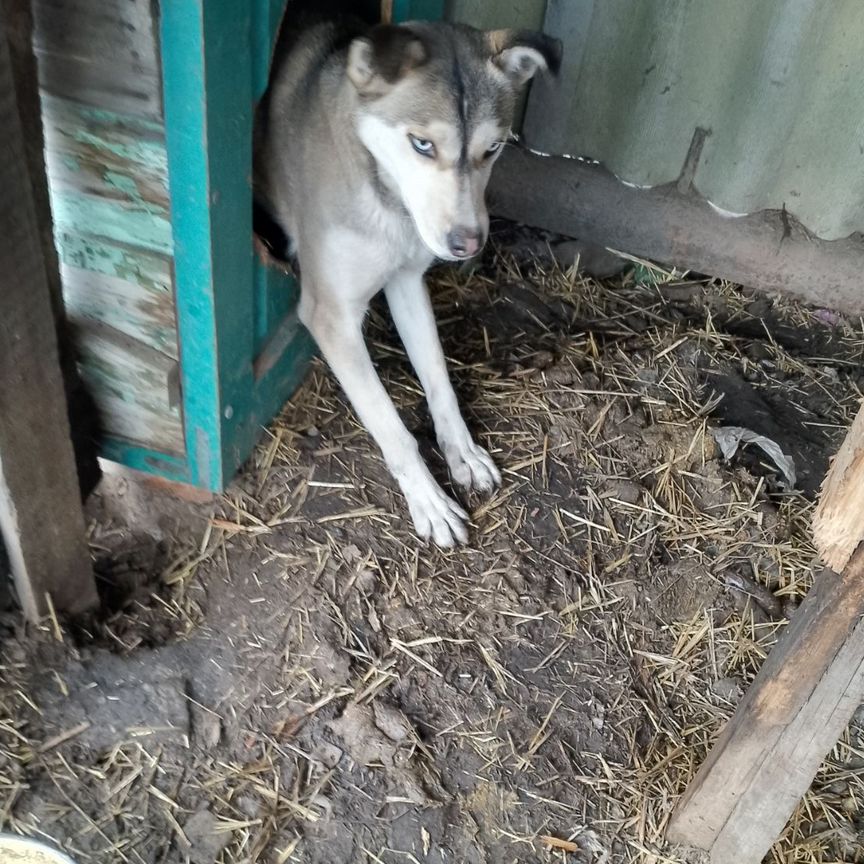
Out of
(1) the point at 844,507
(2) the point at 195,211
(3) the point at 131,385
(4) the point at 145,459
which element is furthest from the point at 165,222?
(1) the point at 844,507

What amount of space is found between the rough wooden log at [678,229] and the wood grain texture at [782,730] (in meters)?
2.23

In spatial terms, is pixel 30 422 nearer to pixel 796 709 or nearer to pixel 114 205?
pixel 114 205

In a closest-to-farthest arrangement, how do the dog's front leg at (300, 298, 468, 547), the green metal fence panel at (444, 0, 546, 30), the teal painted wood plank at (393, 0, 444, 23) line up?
the dog's front leg at (300, 298, 468, 547) → the teal painted wood plank at (393, 0, 444, 23) → the green metal fence panel at (444, 0, 546, 30)

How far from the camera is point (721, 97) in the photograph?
10.5 ft

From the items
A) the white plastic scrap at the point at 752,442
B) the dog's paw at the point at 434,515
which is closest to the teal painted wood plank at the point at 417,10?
the dog's paw at the point at 434,515

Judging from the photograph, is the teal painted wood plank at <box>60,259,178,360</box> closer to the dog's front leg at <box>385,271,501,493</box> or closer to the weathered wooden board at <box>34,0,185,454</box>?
the weathered wooden board at <box>34,0,185,454</box>

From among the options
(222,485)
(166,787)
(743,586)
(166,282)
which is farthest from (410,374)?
(166,787)

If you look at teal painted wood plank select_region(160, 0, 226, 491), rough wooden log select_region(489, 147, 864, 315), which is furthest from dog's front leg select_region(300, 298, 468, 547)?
rough wooden log select_region(489, 147, 864, 315)

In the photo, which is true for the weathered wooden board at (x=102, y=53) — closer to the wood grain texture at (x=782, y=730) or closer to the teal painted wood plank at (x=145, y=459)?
the teal painted wood plank at (x=145, y=459)

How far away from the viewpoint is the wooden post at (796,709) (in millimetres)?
1577

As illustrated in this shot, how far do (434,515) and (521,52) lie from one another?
4.21ft

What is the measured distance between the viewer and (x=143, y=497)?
9.15 ft

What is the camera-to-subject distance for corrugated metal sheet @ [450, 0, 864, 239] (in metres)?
3.01

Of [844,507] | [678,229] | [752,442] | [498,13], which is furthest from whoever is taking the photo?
[678,229]
